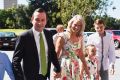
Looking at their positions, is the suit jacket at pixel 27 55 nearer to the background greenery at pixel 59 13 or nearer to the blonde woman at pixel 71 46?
the blonde woman at pixel 71 46

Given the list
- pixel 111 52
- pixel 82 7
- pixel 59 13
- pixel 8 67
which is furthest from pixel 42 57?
pixel 59 13

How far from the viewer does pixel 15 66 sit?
4.57 m

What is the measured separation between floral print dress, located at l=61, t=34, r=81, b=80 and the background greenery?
30507 millimetres

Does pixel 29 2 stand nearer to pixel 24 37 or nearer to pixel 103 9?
pixel 103 9

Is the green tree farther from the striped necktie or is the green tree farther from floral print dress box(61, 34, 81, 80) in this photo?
the striped necktie

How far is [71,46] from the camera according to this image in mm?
5773

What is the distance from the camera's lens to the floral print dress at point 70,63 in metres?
5.76

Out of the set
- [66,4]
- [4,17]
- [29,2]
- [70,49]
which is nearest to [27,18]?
[29,2]

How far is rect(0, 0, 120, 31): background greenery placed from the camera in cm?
3728

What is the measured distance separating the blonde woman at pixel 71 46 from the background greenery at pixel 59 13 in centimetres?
3050

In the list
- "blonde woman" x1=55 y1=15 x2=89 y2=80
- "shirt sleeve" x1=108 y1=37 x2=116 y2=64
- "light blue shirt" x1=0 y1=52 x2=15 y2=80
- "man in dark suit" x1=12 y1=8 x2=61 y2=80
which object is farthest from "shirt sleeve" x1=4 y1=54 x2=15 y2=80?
"shirt sleeve" x1=108 y1=37 x2=116 y2=64

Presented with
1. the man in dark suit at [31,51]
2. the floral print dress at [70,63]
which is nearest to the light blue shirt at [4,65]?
the man in dark suit at [31,51]

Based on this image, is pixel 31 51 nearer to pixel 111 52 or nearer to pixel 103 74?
pixel 103 74

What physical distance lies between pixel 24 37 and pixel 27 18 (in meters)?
74.8
